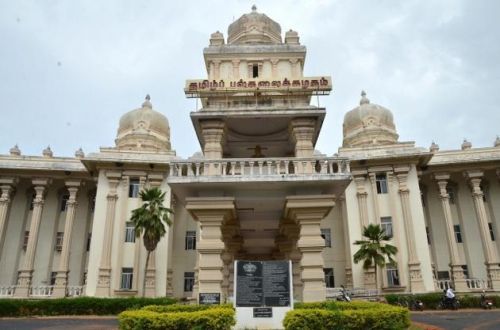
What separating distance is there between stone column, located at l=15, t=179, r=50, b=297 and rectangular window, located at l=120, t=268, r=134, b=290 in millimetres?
8581

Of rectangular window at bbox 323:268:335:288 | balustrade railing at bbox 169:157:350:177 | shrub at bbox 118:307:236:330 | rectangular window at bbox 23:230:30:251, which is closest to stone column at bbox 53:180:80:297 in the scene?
rectangular window at bbox 23:230:30:251

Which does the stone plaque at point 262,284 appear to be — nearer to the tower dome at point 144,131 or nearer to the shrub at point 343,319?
the shrub at point 343,319

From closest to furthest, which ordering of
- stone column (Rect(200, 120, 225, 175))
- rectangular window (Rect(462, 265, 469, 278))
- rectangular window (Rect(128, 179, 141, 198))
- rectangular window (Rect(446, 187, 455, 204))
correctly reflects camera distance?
1. stone column (Rect(200, 120, 225, 175))
2. rectangular window (Rect(462, 265, 469, 278))
3. rectangular window (Rect(128, 179, 141, 198))
4. rectangular window (Rect(446, 187, 455, 204))

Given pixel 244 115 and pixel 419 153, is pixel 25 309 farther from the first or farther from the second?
pixel 419 153

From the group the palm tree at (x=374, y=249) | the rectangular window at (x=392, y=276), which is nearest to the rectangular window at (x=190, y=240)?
the palm tree at (x=374, y=249)

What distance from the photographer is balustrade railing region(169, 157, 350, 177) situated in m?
15.0

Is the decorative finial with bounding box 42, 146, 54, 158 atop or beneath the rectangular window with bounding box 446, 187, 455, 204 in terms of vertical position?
atop

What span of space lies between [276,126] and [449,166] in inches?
1054

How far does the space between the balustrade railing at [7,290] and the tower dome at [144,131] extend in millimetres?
16451

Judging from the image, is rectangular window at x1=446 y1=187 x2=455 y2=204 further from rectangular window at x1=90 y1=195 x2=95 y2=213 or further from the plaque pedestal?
rectangular window at x1=90 y1=195 x2=95 y2=213

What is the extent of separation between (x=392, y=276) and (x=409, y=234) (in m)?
3.98

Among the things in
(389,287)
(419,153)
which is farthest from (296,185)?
(419,153)

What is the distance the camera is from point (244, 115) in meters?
16.9

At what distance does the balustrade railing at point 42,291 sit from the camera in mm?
35000
